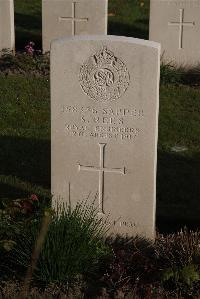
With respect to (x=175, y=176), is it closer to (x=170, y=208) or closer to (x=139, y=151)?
(x=170, y=208)

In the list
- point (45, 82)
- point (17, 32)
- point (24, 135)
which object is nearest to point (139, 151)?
point (24, 135)

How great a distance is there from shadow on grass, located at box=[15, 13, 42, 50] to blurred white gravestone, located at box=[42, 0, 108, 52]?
93cm

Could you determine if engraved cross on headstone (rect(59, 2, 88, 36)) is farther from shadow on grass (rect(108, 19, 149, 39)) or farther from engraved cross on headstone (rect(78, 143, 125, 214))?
engraved cross on headstone (rect(78, 143, 125, 214))

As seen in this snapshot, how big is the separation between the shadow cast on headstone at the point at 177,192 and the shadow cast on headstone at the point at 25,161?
3.87 feet

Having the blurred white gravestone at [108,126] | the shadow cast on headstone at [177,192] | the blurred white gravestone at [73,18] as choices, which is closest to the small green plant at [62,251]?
the blurred white gravestone at [108,126]

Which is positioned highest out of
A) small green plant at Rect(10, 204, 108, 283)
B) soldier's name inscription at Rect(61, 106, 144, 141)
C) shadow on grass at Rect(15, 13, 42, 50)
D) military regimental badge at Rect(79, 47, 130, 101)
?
shadow on grass at Rect(15, 13, 42, 50)

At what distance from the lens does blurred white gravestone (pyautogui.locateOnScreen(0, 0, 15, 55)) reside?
36.3ft

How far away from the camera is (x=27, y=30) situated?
13398 millimetres

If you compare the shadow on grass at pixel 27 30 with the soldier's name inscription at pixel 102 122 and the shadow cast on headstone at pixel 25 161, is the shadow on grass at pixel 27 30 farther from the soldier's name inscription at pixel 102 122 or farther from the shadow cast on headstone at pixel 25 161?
the soldier's name inscription at pixel 102 122

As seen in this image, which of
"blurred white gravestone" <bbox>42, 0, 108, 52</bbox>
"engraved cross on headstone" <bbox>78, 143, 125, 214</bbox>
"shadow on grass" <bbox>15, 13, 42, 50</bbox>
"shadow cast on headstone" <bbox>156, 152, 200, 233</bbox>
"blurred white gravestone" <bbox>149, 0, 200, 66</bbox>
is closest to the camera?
"engraved cross on headstone" <bbox>78, 143, 125, 214</bbox>

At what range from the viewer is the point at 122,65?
5555 millimetres

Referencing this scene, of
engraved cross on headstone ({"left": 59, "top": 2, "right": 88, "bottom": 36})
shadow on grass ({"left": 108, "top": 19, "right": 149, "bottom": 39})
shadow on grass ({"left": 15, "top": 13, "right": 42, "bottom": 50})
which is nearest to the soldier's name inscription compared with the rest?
engraved cross on headstone ({"left": 59, "top": 2, "right": 88, "bottom": 36})

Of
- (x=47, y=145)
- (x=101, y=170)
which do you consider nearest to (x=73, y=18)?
(x=47, y=145)

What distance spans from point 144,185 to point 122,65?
0.98m
